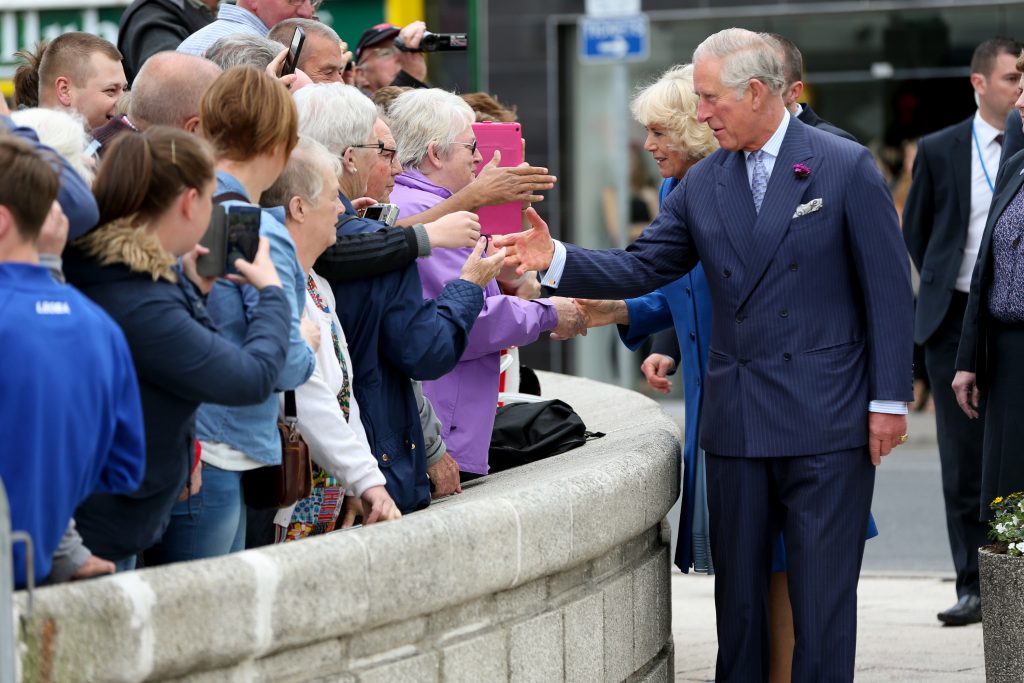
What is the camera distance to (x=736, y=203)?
5.05 metres

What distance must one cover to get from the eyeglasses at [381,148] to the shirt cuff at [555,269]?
82cm

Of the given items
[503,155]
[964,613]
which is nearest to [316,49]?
[503,155]

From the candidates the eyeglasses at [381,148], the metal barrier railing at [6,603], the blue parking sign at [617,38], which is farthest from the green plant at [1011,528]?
the blue parking sign at [617,38]

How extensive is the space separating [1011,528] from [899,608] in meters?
2.44

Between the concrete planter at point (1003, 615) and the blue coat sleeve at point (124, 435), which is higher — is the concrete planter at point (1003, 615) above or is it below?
below

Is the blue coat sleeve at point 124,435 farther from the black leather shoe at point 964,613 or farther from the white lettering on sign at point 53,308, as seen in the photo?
the black leather shoe at point 964,613

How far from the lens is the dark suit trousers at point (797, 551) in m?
4.92

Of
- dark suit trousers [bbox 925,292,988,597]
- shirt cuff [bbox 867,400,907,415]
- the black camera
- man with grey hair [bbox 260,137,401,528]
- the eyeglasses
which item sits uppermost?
the black camera

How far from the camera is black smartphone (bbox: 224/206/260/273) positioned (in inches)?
140

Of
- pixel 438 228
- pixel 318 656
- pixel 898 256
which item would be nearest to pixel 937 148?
pixel 898 256

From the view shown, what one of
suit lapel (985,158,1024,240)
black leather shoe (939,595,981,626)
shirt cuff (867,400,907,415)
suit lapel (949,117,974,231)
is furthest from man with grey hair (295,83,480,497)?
suit lapel (949,117,974,231)

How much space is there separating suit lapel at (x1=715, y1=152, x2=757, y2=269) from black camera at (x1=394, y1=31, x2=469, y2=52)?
2536mm

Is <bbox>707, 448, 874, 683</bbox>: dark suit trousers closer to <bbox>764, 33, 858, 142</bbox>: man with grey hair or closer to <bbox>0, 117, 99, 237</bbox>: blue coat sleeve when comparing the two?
<bbox>764, 33, 858, 142</bbox>: man with grey hair

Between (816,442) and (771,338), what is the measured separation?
0.34m
